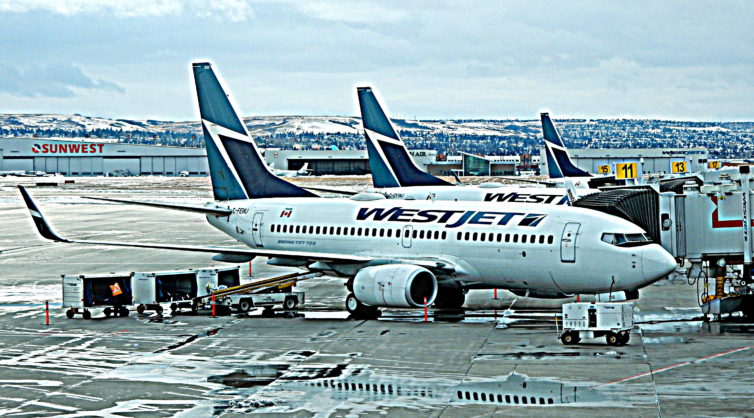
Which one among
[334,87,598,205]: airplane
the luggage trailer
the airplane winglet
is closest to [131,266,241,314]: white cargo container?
the luggage trailer

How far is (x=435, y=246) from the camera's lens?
3198 centimetres

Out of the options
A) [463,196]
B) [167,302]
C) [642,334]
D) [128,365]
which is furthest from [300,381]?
[463,196]

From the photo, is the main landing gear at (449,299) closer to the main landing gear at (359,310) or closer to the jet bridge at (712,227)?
the main landing gear at (359,310)

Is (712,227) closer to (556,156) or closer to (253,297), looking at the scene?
(253,297)

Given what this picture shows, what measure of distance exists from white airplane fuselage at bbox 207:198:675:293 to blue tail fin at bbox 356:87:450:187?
57.2ft

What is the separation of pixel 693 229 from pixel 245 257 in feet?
48.1

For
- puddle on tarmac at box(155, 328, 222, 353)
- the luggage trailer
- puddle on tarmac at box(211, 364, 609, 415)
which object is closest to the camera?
puddle on tarmac at box(211, 364, 609, 415)

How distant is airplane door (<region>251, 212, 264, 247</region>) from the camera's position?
38.2m

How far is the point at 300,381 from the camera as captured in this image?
21.9 m

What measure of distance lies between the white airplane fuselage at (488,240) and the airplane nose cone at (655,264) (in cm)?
3

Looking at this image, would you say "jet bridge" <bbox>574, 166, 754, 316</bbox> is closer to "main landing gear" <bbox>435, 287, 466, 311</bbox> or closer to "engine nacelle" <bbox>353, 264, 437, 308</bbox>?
"main landing gear" <bbox>435, 287, 466, 311</bbox>

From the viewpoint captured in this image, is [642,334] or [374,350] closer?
[374,350]

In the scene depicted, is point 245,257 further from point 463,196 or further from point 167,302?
point 463,196

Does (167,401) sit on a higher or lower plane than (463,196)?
lower
